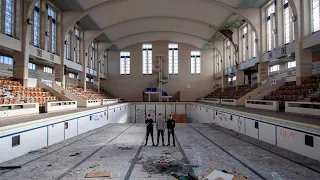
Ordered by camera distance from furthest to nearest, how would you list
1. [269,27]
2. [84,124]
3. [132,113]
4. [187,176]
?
[132,113], [269,27], [84,124], [187,176]

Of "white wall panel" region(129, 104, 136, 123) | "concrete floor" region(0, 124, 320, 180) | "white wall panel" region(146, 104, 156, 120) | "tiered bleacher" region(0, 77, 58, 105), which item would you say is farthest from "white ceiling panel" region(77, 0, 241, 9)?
"concrete floor" region(0, 124, 320, 180)

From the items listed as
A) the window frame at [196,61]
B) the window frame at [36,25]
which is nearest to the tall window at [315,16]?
the window frame at [36,25]

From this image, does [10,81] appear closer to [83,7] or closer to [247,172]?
[83,7]

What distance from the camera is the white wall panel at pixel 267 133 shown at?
28.2 ft

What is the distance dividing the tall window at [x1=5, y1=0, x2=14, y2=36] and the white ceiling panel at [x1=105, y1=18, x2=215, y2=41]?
12.9 m

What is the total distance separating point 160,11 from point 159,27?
5538 millimetres

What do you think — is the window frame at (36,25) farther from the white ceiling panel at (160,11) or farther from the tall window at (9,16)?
the white ceiling panel at (160,11)

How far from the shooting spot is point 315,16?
14.6 meters

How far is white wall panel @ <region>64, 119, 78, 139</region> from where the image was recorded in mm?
10594

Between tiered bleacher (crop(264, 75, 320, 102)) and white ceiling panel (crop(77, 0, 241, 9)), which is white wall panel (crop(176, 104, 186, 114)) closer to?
white ceiling panel (crop(77, 0, 241, 9))

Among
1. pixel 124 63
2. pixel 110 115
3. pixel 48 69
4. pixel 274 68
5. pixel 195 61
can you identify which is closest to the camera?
pixel 110 115

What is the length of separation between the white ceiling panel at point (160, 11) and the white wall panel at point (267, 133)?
15.8 m

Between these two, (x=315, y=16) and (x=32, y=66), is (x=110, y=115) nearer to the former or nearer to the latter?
(x=32, y=66)

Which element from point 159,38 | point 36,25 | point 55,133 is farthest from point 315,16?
point 159,38
